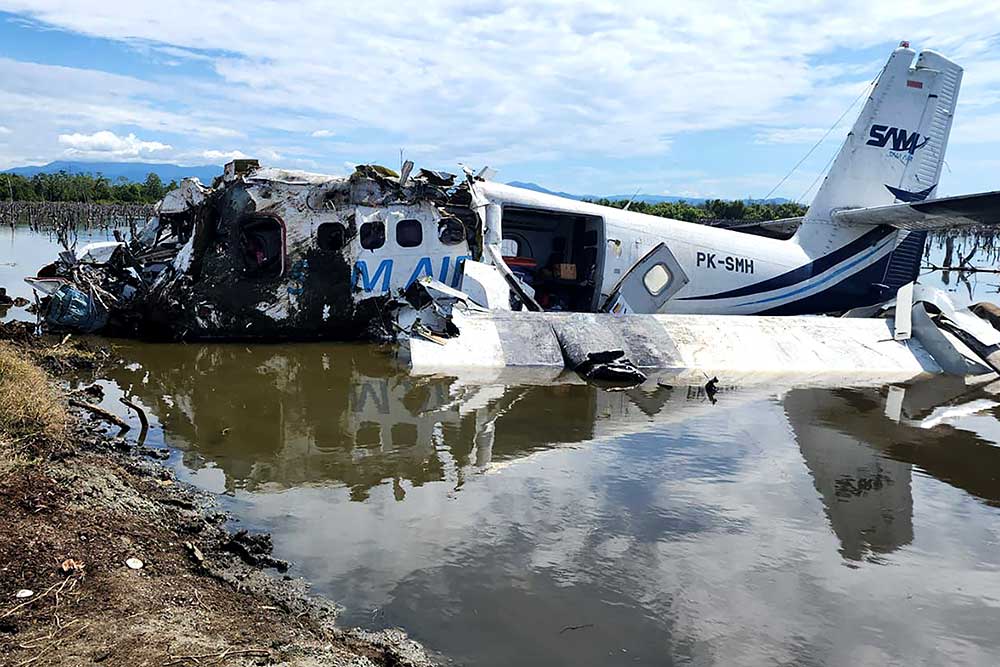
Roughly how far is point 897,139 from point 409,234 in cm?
972

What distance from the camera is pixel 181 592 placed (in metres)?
3.53

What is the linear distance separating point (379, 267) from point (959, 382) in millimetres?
8664

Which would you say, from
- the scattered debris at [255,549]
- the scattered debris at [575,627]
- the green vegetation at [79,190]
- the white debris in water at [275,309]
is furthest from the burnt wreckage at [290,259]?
the green vegetation at [79,190]

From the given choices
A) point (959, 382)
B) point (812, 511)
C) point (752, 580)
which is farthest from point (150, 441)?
point (959, 382)

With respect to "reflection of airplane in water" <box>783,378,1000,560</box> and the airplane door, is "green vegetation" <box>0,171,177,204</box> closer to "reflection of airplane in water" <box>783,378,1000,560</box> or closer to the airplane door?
the airplane door

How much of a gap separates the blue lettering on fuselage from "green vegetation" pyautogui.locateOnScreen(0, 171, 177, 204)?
65.2 m

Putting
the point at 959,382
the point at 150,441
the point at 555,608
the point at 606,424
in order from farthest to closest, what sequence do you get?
the point at 959,382 < the point at 606,424 < the point at 150,441 < the point at 555,608

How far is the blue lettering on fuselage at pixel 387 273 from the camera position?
11.7 metres

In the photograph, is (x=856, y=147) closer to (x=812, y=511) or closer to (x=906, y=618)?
(x=812, y=511)

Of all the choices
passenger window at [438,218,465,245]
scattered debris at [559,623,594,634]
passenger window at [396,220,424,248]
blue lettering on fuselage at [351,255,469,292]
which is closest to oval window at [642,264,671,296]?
blue lettering on fuselage at [351,255,469,292]

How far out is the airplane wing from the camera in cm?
1107

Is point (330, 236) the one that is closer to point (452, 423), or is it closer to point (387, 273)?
point (387, 273)

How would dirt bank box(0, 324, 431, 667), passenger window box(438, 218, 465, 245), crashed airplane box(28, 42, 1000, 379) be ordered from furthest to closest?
passenger window box(438, 218, 465, 245) → crashed airplane box(28, 42, 1000, 379) → dirt bank box(0, 324, 431, 667)

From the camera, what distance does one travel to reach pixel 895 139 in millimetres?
14523
